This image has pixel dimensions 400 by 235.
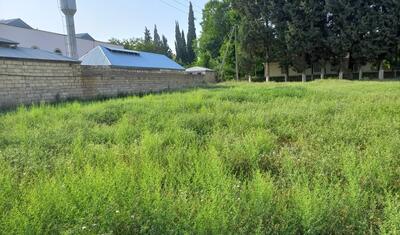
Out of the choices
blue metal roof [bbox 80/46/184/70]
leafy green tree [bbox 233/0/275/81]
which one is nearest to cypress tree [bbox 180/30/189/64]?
leafy green tree [bbox 233/0/275/81]

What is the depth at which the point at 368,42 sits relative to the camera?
24984 millimetres

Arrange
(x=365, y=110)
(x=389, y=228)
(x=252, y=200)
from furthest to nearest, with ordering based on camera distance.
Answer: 1. (x=365, y=110)
2. (x=252, y=200)
3. (x=389, y=228)

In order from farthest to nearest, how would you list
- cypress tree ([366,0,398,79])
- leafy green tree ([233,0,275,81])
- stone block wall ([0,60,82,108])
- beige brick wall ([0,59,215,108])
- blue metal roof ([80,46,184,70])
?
1. leafy green tree ([233,0,275,81])
2. cypress tree ([366,0,398,79])
3. blue metal roof ([80,46,184,70])
4. beige brick wall ([0,59,215,108])
5. stone block wall ([0,60,82,108])

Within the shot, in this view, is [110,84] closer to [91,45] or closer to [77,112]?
[77,112]

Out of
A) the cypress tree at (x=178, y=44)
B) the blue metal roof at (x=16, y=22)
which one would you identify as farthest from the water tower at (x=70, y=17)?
the cypress tree at (x=178, y=44)

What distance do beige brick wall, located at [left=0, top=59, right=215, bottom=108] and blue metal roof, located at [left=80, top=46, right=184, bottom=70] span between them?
177 inches

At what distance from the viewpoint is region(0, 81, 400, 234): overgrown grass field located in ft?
7.66

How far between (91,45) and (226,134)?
36.7m

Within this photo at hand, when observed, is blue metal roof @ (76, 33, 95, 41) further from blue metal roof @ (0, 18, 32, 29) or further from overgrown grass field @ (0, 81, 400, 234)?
overgrown grass field @ (0, 81, 400, 234)

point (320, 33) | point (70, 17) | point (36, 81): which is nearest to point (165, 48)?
point (320, 33)

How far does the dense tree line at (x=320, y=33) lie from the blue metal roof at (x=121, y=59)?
8.91 metres

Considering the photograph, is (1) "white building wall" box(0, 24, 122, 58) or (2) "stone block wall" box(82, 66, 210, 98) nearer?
(2) "stone block wall" box(82, 66, 210, 98)

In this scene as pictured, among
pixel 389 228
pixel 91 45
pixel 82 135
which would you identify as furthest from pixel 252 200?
pixel 91 45

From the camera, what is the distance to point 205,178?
3.12 meters
